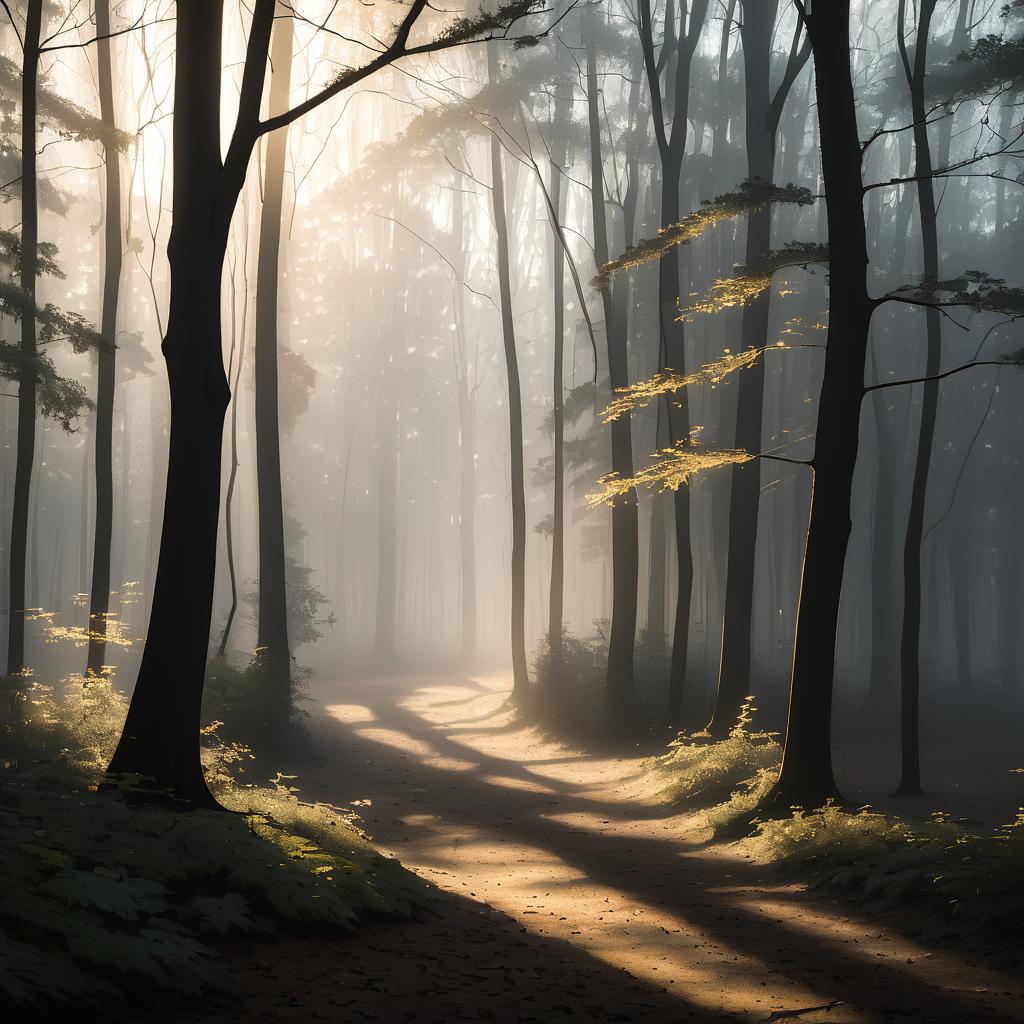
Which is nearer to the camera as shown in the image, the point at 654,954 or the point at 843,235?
the point at 654,954

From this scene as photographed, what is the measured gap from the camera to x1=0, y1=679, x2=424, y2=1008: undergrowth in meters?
3.50

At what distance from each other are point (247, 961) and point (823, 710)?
6785 millimetres

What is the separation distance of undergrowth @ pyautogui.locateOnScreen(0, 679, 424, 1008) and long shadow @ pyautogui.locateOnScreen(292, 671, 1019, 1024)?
7.50 feet

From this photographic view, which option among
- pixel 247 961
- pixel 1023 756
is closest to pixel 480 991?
pixel 247 961

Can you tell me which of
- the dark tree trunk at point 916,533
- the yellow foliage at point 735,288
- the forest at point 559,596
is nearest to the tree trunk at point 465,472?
the forest at point 559,596

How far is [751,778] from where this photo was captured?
11000 mm

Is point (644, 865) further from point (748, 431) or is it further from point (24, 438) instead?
point (24, 438)

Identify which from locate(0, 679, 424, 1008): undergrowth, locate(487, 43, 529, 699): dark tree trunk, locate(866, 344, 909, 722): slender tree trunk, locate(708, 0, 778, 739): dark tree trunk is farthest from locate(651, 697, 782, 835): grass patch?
locate(866, 344, 909, 722): slender tree trunk

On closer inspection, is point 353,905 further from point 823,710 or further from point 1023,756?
point 1023,756

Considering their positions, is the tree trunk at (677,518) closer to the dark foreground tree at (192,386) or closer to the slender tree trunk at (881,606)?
the dark foreground tree at (192,386)

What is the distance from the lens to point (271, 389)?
1689cm

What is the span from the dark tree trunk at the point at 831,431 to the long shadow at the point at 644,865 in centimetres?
169

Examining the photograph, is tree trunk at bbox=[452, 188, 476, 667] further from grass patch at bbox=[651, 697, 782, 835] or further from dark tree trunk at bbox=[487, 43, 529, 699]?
grass patch at bbox=[651, 697, 782, 835]

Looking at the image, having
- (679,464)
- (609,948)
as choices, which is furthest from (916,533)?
(609,948)
